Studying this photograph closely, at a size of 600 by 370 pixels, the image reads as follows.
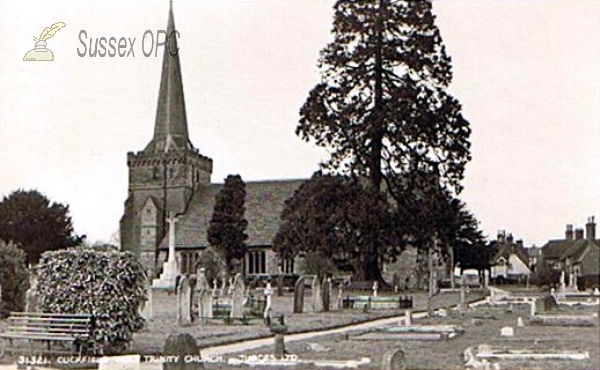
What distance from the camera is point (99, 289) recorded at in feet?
33.7

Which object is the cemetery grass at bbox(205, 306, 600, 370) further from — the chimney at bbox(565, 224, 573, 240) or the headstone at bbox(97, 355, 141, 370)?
the chimney at bbox(565, 224, 573, 240)

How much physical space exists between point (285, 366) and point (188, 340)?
1.17 meters

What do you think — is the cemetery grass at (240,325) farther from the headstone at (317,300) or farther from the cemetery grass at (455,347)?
the cemetery grass at (455,347)

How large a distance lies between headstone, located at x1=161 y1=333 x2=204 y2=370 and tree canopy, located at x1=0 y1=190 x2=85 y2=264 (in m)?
22.3

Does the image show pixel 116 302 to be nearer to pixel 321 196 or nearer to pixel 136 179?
pixel 136 179

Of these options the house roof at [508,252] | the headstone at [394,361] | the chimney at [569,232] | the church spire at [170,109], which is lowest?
the headstone at [394,361]

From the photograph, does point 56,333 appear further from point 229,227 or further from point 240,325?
point 229,227

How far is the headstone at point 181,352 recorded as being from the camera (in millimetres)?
8453

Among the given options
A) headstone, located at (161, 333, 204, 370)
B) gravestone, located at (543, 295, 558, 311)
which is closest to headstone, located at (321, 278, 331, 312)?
gravestone, located at (543, 295, 558, 311)

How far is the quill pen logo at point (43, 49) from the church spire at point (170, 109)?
1480 millimetres

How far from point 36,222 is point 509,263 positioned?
17876 millimetres

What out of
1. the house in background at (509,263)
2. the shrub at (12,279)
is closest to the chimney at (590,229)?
the house in background at (509,263)

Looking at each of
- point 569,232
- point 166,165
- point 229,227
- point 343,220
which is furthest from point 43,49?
point 229,227

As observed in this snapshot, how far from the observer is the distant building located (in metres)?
12.7
